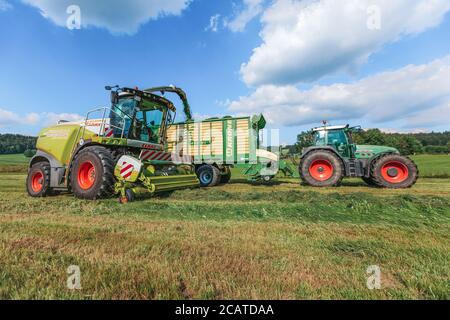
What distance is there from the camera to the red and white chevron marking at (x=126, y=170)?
650cm

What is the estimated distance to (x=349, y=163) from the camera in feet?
32.4

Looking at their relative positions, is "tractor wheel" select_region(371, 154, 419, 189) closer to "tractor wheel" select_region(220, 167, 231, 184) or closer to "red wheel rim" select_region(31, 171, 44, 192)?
"tractor wheel" select_region(220, 167, 231, 184)

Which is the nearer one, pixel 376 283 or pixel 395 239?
pixel 376 283

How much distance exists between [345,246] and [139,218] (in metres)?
3.31

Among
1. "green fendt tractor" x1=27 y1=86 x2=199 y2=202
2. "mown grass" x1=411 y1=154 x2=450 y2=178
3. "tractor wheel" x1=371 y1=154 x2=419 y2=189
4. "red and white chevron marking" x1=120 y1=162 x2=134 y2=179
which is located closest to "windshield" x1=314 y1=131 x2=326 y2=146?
"tractor wheel" x1=371 y1=154 x2=419 y2=189

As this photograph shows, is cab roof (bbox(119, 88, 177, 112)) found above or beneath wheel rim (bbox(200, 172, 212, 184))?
above

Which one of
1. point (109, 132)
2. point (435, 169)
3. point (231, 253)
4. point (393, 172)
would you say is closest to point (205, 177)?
point (109, 132)

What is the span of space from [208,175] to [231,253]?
8128 mm

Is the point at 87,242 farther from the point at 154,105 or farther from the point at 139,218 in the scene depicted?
the point at 154,105

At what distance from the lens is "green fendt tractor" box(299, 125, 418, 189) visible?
930cm

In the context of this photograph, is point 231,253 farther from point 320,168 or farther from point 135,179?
point 320,168

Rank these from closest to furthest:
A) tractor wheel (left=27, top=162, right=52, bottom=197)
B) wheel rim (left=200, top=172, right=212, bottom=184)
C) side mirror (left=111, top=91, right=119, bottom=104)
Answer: side mirror (left=111, top=91, right=119, bottom=104) → tractor wheel (left=27, top=162, right=52, bottom=197) → wheel rim (left=200, top=172, right=212, bottom=184)
